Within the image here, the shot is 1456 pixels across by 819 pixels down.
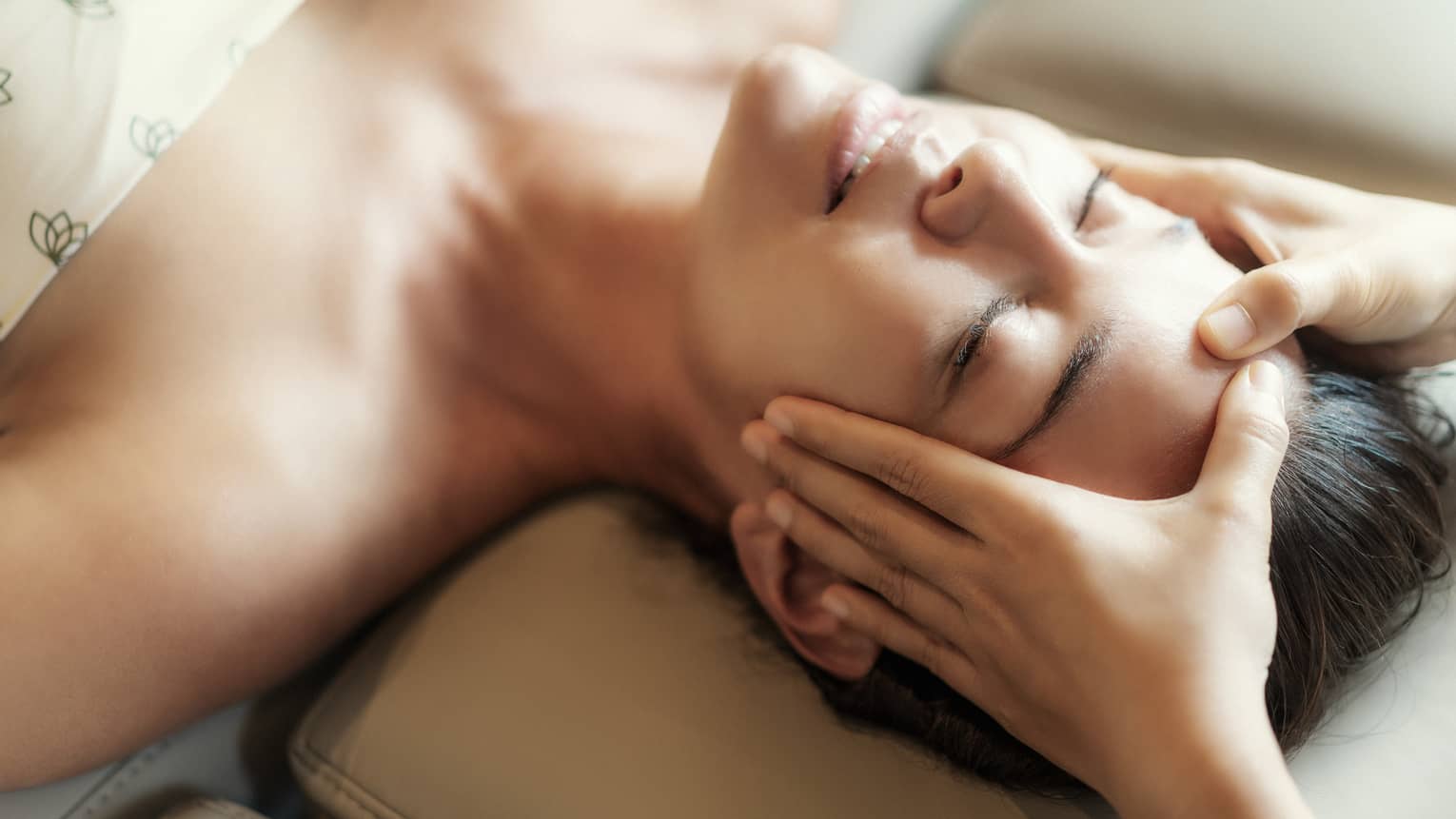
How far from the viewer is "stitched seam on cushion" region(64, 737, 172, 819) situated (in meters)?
1.00

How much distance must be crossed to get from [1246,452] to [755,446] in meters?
0.41

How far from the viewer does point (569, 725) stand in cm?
102

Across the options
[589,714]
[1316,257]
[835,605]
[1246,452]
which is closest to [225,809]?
[589,714]

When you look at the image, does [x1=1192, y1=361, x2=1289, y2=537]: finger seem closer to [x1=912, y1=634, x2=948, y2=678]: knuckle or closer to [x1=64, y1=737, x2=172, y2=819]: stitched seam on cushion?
[x1=912, y1=634, x2=948, y2=678]: knuckle

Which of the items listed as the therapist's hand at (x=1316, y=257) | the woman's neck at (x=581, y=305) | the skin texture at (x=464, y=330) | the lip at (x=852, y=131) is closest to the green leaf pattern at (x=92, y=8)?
the skin texture at (x=464, y=330)

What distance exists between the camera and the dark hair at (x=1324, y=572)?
2.80ft

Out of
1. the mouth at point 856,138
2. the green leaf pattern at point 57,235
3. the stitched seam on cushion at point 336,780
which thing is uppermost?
the green leaf pattern at point 57,235

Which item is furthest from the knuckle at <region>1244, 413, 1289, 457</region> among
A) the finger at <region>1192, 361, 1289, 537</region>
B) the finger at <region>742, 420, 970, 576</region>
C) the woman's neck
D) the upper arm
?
the upper arm

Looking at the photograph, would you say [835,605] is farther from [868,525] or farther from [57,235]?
[57,235]

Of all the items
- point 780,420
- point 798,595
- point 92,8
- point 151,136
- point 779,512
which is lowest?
point 798,595

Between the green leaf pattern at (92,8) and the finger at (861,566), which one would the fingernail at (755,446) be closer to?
the finger at (861,566)

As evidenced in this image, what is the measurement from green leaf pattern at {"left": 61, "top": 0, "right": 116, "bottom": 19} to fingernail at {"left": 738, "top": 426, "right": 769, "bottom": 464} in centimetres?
80

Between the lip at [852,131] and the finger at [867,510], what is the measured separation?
24cm

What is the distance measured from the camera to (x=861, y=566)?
925 millimetres
